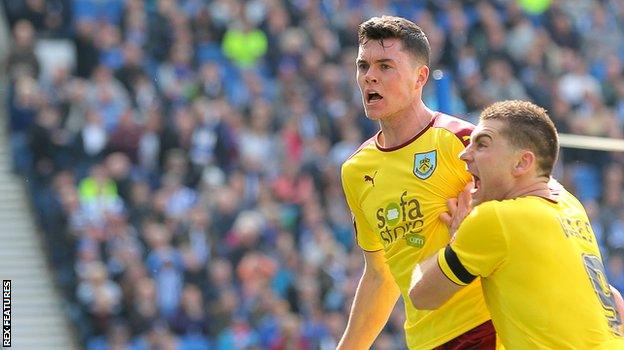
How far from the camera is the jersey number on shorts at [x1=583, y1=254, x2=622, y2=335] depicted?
4.93 metres

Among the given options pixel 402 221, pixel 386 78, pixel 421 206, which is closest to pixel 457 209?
pixel 421 206

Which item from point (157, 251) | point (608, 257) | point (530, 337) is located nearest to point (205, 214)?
point (157, 251)

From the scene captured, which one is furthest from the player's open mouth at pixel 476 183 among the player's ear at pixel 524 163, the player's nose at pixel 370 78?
the player's nose at pixel 370 78

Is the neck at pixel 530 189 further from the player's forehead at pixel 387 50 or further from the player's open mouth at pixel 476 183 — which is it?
the player's forehead at pixel 387 50

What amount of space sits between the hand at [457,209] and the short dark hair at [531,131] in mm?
392

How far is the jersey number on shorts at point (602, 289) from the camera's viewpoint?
16.2ft

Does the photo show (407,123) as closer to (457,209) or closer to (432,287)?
(457,209)

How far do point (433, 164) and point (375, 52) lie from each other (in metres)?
0.54

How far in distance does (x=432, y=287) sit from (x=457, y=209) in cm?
51

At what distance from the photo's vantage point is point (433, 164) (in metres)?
5.70

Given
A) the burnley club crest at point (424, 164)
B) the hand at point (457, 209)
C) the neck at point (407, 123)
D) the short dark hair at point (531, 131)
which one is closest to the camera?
the short dark hair at point (531, 131)

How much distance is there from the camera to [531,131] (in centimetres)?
499

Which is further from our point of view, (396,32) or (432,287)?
(396,32)

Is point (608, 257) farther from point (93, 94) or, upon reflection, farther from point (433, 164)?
point (433, 164)
